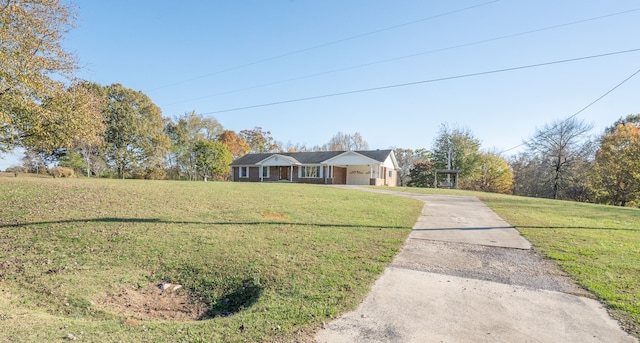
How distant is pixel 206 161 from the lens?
38.1 metres

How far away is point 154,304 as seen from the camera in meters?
3.87

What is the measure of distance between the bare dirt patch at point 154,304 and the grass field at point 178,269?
2 cm

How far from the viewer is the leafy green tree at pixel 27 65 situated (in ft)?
22.7

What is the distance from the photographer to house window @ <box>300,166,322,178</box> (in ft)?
110

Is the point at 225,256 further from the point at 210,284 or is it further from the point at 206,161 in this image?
the point at 206,161

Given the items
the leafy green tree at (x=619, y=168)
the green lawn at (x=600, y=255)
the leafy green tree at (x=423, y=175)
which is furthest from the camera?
the leafy green tree at (x=423, y=175)

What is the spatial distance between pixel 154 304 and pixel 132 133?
35.3m

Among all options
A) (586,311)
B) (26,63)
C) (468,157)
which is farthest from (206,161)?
(586,311)

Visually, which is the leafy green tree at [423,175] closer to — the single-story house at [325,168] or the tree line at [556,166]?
the tree line at [556,166]

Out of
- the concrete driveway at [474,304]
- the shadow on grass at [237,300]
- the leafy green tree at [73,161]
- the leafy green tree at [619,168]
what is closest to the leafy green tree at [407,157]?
the leafy green tree at [619,168]

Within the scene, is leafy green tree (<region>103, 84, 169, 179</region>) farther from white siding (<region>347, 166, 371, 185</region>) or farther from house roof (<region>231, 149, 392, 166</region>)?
white siding (<region>347, 166, 371, 185</region>)

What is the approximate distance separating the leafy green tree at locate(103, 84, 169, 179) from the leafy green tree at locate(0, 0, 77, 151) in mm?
27575

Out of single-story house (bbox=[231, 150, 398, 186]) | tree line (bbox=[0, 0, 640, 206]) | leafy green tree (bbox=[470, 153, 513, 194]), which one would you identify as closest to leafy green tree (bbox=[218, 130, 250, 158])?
tree line (bbox=[0, 0, 640, 206])

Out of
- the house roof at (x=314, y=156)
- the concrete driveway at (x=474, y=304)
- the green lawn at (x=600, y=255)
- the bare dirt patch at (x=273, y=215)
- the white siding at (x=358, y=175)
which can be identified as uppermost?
the house roof at (x=314, y=156)
